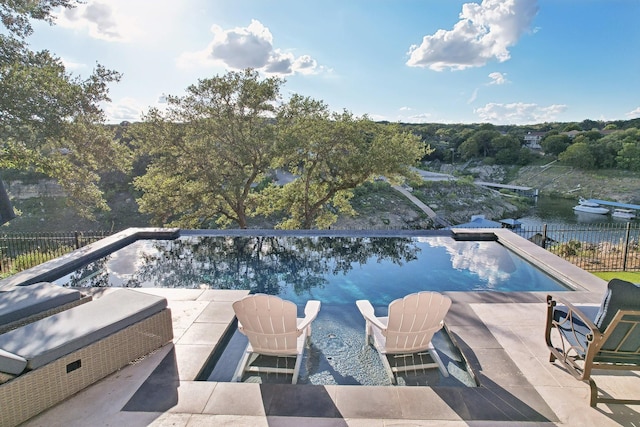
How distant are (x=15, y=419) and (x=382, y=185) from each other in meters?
32.7

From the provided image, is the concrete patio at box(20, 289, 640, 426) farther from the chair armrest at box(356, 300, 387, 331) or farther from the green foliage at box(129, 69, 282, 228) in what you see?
the green foliage at box(129, 69, 282, 228)

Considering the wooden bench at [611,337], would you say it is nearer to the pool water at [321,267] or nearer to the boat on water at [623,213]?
the pool water at [321,267]

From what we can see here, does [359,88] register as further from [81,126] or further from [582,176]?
[582,176]

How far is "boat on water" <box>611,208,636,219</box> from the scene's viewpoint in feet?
105

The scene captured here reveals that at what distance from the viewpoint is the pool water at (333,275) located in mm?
3715

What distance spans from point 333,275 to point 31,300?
15.0 ft

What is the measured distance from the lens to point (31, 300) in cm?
368

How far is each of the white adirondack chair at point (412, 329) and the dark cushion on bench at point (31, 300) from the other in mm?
3323

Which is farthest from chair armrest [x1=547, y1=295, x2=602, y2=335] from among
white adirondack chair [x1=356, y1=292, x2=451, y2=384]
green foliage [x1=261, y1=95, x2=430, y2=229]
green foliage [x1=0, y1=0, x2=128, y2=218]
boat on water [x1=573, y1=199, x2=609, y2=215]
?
boat on water [x1=573, y1=199, x2=609, y2=215]

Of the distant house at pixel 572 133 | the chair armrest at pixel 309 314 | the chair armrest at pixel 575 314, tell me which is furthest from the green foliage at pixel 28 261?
the distant house at pixel 572 133

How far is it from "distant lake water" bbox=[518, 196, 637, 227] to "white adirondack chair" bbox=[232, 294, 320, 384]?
30197 mm

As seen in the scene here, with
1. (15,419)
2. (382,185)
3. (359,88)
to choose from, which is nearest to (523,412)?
(15,419)

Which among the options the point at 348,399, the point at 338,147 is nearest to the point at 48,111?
the point at 338,147

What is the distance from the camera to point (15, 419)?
2.62m
